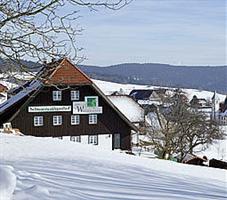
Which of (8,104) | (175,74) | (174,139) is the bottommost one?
(174,139)

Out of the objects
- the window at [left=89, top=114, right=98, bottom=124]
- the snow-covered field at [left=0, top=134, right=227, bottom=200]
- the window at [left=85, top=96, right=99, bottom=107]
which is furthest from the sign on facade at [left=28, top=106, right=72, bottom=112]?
the snow-covered field at [left=0, top=134, right=227, bottom=200]

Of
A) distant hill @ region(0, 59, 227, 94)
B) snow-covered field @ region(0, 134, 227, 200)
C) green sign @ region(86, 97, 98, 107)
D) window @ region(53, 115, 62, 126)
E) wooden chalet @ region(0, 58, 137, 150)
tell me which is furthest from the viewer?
distant hill @ region(0, 59, 227, 94)

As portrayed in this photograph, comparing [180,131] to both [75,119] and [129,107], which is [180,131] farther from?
[129,107]

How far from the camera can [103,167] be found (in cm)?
728

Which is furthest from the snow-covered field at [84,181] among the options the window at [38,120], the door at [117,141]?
the door at [117,141]

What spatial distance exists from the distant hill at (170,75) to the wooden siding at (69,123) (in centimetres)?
9639

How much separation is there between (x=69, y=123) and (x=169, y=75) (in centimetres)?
12157

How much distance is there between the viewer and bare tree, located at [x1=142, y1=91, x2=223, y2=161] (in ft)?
109

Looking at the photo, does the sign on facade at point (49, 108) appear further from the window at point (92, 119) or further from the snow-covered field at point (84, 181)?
the snow-covered field at point (84, 181)

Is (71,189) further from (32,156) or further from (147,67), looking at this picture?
(147,67)

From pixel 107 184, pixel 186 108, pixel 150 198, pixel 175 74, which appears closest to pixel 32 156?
pixel 107 184

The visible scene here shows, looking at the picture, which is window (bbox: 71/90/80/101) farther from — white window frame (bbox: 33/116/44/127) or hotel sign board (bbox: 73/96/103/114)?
white window frame (bbox: 33/116/44/127)

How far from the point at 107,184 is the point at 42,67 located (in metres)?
2.05

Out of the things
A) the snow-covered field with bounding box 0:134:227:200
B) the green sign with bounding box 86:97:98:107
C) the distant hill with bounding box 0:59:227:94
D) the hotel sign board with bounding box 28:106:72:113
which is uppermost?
the distant hill with bounding box 0:59:227:94
